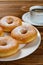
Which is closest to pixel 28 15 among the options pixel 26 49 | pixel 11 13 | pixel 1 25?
pixel 11 13

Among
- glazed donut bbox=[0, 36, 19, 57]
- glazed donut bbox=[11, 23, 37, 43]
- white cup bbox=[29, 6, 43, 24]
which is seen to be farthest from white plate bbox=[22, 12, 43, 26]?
glazed donut bbox=[0, 36, 19, 57]

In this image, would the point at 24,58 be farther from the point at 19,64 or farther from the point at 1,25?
the point at 1,25

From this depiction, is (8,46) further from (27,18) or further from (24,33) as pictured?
(27,18)

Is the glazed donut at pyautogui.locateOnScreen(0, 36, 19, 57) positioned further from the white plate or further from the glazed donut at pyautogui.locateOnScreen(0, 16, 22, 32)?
the white plate

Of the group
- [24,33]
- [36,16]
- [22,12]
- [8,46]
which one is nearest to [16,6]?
[22,12]

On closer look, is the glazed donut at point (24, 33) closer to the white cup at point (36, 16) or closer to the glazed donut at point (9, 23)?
the glazed donut at point (9, 23)

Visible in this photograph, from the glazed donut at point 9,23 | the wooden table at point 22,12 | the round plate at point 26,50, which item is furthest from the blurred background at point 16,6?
the round plate at point 26,50
